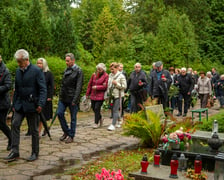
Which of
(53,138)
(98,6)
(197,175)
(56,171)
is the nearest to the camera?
(197,175)

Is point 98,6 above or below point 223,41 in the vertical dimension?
above

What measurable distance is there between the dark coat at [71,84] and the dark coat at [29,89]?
1.70 m

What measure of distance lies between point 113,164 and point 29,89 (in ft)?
7.09

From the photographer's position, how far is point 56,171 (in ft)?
21.3

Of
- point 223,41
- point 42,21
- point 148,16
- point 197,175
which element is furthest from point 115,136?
point 223,41

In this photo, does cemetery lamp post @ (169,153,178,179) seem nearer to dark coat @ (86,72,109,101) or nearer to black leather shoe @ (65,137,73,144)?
black leather shoe @ (65,137,73,144)

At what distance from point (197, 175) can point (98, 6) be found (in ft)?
160

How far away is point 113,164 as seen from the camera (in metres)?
6.89

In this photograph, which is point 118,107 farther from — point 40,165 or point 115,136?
point 40,165

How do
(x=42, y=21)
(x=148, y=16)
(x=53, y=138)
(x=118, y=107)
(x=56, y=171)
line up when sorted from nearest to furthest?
1. (x=56, y=171)
2. (x=53, y=138)
3. (x=118, y=107)
4. (x=42, y=21)
5. (x=148, y=16)

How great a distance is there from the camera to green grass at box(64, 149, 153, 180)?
631cm

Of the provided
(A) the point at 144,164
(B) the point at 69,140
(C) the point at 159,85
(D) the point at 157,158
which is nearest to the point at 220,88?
(C) the point at 159,85

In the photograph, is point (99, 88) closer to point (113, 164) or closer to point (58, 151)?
point (58, 151)

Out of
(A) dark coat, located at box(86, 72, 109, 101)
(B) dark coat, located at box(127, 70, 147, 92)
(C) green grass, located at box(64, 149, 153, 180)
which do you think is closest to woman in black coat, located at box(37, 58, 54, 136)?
(A) dark coat, located at box(86, 72, 109, 101)
